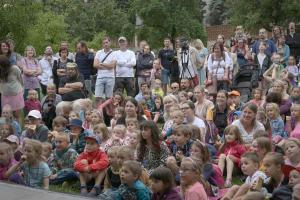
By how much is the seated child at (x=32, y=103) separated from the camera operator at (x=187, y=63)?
3.92m

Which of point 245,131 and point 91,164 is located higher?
point 245,131

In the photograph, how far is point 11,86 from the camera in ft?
35.9

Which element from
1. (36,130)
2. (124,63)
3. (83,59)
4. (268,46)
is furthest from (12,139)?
(268,46)

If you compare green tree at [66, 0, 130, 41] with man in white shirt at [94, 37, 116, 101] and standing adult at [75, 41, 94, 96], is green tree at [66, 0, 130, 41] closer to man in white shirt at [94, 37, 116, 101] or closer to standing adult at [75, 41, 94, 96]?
standing adult at [75, 41, 94, 96]

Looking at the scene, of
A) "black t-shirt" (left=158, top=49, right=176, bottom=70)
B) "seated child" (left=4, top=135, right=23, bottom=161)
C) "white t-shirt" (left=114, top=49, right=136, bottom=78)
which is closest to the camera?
"seated child" (left=4, top=135, right=23, bottom=161)

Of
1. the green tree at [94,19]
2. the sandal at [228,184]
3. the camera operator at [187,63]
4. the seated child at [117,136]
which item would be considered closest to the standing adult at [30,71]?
the camera operator at [187,63]

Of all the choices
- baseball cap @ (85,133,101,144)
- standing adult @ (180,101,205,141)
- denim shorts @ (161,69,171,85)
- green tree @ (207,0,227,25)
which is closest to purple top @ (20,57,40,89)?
denim shorts @ (161,69,171,85)

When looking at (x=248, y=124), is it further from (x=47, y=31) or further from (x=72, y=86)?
(x=47, y=31)

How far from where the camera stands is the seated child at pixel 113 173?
761cm

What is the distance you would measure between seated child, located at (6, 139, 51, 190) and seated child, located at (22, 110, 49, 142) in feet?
5.06

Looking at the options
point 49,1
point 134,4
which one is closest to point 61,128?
point 134,4

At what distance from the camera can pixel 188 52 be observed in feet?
48.2

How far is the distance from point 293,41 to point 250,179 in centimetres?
953

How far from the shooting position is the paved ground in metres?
3.96
